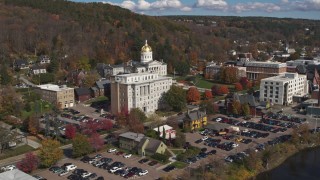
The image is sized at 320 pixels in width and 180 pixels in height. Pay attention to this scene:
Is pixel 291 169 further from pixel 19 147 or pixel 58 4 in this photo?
pixel 58 4

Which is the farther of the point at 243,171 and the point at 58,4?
the point at 58,4

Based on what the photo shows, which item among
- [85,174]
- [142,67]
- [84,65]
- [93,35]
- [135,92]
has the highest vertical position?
[93,35]

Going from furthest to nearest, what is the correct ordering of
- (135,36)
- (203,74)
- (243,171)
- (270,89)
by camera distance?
(135,36), (203,74), (270,89), (243,171)

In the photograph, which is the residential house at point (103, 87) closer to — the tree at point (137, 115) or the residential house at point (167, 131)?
the tree at point (137, 115)

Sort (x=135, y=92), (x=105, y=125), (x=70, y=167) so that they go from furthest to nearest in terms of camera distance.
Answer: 1. (x=135, y=92)
2. (x=105, y=125)
3. (x=70, y=167)

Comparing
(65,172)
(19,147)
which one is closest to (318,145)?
(65,172)

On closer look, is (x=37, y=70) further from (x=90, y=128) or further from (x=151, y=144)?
(x=151, y=144)

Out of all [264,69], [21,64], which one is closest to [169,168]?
[264,69]

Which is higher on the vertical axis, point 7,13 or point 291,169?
point 7,13
